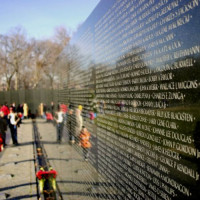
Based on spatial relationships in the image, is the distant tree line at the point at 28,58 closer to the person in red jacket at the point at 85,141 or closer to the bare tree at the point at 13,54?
the bare tree at the point at 13,54

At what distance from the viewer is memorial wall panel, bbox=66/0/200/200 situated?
4.51 feet

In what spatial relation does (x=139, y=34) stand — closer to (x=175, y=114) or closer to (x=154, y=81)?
(x=154, y=81)

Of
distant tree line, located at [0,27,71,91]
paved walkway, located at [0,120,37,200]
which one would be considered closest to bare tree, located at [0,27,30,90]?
distant tree line, located at [0,27,71,91]

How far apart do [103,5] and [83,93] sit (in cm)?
155

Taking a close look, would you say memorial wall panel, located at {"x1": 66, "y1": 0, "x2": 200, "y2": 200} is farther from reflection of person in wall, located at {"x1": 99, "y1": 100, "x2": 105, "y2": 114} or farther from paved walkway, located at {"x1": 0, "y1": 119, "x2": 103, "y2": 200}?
paved walkway, located at {"x1": 0, "y1": 119, "x2": 103, "y2": 200}

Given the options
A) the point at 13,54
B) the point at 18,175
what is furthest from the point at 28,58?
the point at 18,175

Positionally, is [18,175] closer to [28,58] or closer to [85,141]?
[85,141]

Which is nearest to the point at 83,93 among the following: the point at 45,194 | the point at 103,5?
the point at 103,5

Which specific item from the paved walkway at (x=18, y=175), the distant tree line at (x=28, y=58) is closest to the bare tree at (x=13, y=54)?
the distant tree line at (x=28, y=58)

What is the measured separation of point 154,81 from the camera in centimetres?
177

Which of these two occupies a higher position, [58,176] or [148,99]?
[148,99]

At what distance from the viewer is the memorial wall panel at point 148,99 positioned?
1.38 m

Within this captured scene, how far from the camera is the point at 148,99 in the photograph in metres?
1.85

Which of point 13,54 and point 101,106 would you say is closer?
point 101,106
